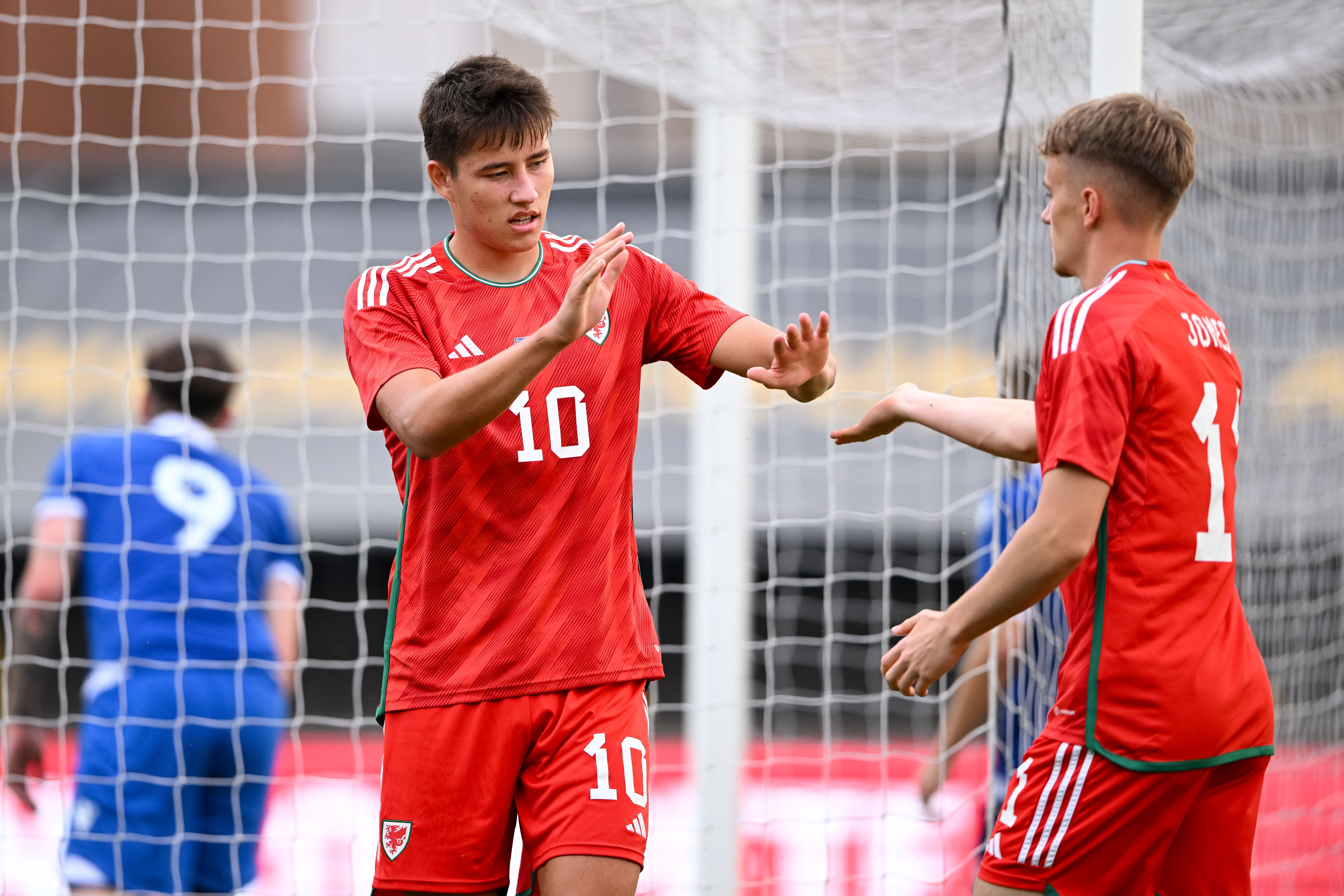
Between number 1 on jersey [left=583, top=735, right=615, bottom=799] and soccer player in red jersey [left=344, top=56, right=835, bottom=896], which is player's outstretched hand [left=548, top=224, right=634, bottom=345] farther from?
number 1 on jersey [left=583, top=735, right=615, bottom=799]

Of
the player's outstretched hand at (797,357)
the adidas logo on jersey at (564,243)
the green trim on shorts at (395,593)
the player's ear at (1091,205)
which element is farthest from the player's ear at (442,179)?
the player's ear at (1091,205)

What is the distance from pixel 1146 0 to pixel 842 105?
1155 mm

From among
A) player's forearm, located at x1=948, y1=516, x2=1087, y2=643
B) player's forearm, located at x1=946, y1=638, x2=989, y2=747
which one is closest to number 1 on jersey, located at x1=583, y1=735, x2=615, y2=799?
player's forearm, located at x1=948, y1=516, x2=1087, y2=643

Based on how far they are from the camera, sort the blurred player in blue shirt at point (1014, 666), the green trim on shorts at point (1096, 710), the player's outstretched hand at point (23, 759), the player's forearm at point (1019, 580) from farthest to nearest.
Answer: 1. the player's outstretched hand at point (23, 759)
2. the blurred player in blue shirt at point (1014, 666)
3. the green trim on shorts at point (1096, 710)
4. the player's forearm at point (1019, 580)

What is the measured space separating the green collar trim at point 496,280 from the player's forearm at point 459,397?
0.25 metres

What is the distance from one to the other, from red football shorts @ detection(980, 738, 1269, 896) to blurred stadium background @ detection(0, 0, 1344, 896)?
1363 millimetres

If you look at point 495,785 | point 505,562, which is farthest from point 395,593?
point 495,785

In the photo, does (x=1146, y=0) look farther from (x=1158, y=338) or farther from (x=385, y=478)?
(x=385, y=478)

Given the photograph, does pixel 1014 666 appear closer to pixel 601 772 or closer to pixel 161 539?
pixel 601 772

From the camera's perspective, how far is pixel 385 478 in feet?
40.1

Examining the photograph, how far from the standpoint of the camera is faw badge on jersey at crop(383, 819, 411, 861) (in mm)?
2297

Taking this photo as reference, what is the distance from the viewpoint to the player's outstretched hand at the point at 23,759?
3971mm

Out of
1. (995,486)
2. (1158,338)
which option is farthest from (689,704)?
(1158,338)

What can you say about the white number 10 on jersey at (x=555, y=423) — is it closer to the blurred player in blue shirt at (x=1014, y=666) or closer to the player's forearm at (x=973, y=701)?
the blurred player in blue shirt at (x=1014, y=666)
